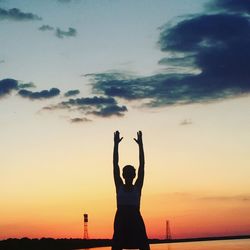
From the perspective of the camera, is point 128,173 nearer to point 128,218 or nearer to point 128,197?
point 128,197

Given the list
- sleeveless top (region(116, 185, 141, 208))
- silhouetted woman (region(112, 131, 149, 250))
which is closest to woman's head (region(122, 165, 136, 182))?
silhouetted woman (region(112, 131, 149, 250))

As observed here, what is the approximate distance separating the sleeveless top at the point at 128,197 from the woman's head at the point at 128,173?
130mm

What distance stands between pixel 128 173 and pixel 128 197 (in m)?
0.29

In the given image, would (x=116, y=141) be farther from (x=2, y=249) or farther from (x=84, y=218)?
(x=84, y=218)

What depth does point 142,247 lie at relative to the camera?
638 centimetres

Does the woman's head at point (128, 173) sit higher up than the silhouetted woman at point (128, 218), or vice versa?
the woman's head at point (128, 173)

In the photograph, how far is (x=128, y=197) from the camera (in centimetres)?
641

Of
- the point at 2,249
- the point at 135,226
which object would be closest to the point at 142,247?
the point at 135,226

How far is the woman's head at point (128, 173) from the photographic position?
21.1ft

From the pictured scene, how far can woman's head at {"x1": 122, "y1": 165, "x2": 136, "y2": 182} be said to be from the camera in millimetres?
6430

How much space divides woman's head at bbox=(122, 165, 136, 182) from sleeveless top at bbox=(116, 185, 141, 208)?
130 mm

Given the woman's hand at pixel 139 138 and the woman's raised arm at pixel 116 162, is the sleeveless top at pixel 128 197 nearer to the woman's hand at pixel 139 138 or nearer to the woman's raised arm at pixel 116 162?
the woman's raised arm at pixel 116 162

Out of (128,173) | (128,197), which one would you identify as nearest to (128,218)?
(128,197)

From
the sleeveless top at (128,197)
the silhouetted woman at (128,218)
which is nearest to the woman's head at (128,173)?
the silhouetted woman at (128,218)
